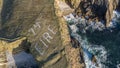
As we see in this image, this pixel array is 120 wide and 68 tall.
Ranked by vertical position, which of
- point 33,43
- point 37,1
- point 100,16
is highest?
point 37,1

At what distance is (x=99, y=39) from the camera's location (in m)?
25.1

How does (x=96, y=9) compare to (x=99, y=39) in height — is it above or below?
above

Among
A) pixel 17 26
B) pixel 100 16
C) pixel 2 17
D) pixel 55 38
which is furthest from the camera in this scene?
pixel 100 16

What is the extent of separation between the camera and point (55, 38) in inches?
661

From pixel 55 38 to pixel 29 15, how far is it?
11.1ft

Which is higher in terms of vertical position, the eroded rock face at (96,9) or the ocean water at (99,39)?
the eroded rock face at (96,9)

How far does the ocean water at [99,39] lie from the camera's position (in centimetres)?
2292

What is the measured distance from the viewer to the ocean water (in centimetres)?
2292

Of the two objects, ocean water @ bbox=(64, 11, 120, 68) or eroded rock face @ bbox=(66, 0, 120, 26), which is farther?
eroded rock face @ bbox=(66, 0, 120, 26)

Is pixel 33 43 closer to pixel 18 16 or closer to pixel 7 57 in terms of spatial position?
pixel 7 57

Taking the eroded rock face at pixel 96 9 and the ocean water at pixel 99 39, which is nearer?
the ocean water at pixel 99 39

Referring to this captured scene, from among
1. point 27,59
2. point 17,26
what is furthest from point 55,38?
point 17,26

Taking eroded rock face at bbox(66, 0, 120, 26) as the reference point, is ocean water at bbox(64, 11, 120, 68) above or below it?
below

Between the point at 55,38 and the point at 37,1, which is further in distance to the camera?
the point at 37,1
